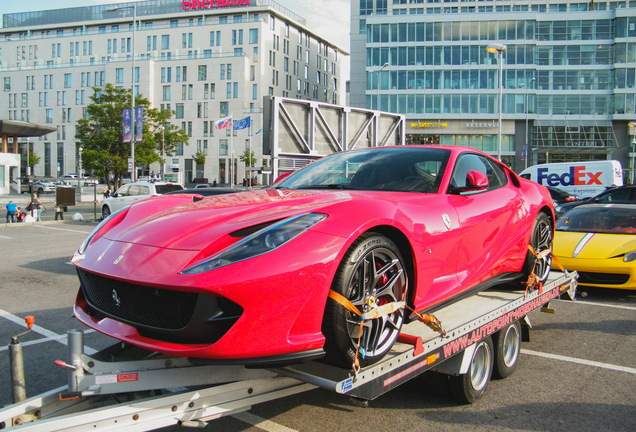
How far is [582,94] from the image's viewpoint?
56406mm

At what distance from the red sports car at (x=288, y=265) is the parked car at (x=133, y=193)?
17.8 m

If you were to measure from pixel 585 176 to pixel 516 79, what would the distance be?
3219 centimetres

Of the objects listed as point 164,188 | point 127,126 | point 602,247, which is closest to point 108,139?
point 127,126

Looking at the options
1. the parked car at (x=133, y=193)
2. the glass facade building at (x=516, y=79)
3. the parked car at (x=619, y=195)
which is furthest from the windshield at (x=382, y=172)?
the glass facade building at (x=516, y=79)

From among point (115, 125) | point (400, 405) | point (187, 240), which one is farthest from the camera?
point (115, 125)

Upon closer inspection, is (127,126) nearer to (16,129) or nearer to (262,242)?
(16,129)

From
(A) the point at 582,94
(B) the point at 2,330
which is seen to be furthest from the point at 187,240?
(A) the point at 582,94

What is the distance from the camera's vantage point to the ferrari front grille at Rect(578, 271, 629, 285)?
23.7 ft

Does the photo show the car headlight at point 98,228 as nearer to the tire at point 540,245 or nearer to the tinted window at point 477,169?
the tinted window at point 477,169

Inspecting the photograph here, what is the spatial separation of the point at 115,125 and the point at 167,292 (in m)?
45.6

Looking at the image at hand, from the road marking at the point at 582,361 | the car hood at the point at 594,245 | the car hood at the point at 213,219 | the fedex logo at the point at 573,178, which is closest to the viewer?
the car hood at the point at 213,219

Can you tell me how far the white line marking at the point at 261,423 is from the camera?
315 cm

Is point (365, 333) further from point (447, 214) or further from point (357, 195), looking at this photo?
point (447, 214)

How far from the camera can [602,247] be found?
754 cm
